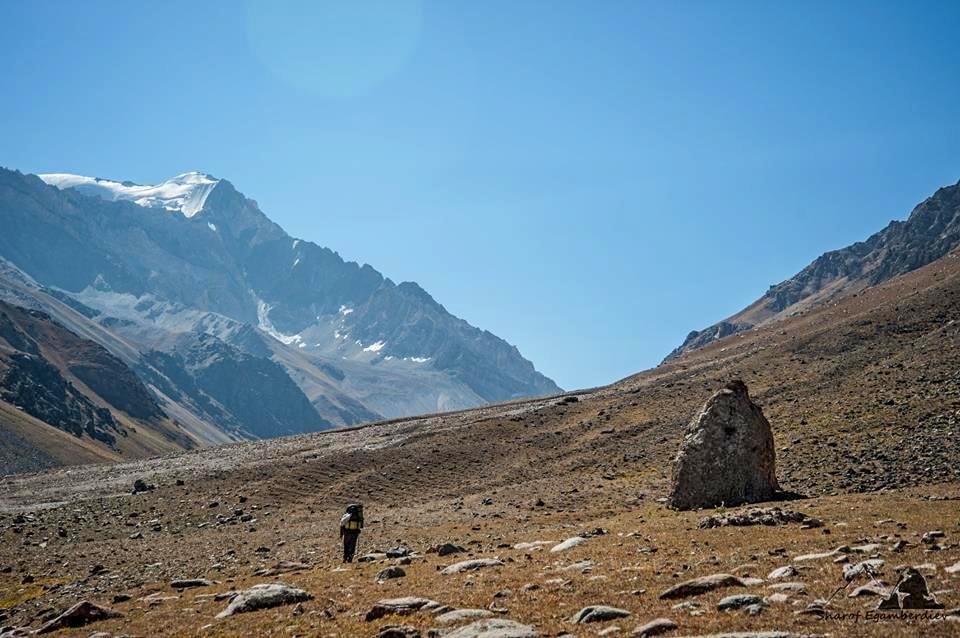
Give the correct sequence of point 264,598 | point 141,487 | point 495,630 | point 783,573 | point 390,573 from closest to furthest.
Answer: point 495,630 < point 783,573 < point 264,598 < point 390,573 < point 141,487

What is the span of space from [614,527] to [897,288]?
341 ft

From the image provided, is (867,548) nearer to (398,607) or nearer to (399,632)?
(398,607)

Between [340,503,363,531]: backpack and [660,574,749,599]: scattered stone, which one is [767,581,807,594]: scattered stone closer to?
[660,574,749,599]: scattered stone

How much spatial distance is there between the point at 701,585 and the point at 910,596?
4596 mm

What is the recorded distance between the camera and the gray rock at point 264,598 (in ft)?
67.6

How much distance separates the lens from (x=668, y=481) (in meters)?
47.0

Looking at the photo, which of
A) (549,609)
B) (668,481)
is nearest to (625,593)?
(549,609)

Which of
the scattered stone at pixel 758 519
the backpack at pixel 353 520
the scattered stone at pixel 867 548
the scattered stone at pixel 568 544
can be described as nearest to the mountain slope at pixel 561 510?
the scattered stone at pixel 867 548

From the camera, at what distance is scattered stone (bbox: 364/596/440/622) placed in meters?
18.1

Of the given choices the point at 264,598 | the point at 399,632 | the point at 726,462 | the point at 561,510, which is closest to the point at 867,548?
the point at 399,632

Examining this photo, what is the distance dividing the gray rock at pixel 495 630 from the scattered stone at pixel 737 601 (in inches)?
155

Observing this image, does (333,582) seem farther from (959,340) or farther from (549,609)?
(959,340)

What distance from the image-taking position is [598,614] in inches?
614

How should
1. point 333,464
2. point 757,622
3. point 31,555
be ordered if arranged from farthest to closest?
point 333,464 → point 31,555 → point 757,622
